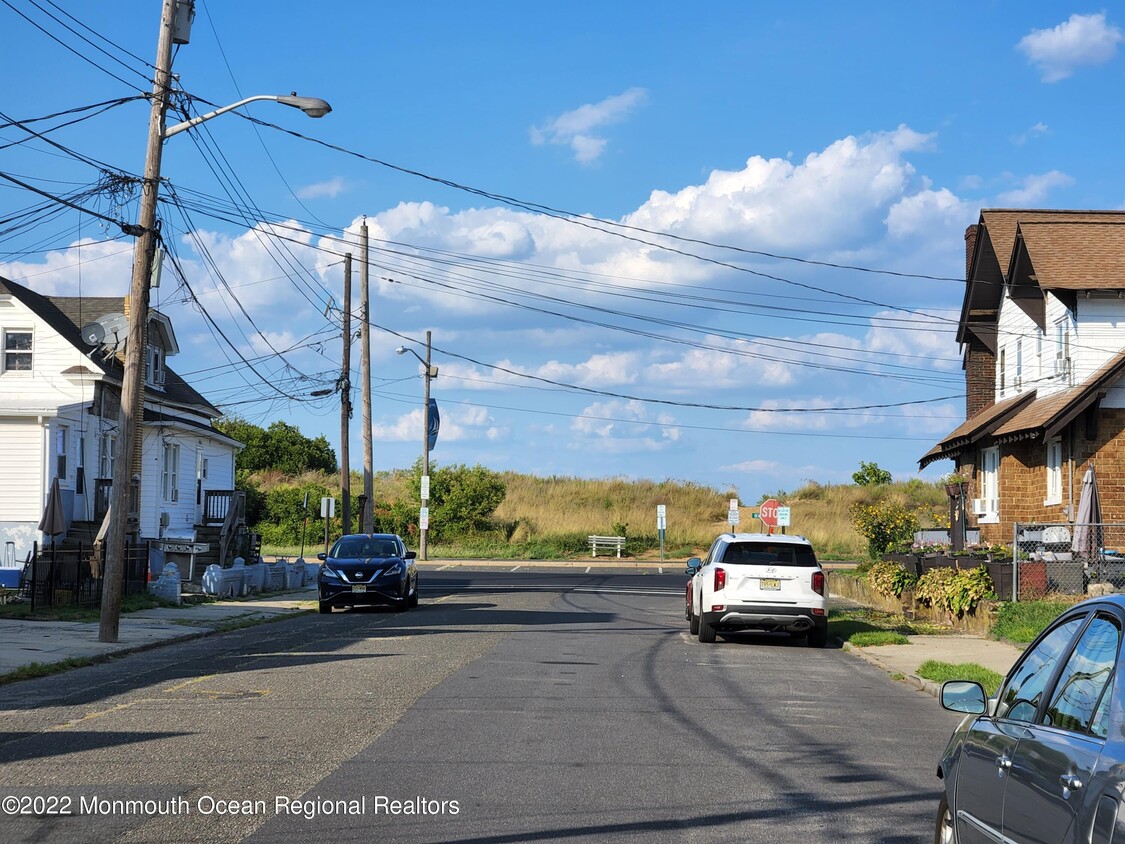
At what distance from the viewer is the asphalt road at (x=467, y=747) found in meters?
7.32

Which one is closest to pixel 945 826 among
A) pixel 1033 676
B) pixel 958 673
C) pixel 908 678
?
pixel 1033 676

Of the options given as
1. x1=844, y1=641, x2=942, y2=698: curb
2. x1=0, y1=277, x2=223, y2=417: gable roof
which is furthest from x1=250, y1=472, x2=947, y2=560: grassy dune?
x1=844, y1=641, x2=942, y2=698: curb

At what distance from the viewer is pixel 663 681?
14.6 meters

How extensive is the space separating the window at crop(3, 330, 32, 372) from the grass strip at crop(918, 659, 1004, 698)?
1089 inches

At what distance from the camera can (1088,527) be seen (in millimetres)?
21906

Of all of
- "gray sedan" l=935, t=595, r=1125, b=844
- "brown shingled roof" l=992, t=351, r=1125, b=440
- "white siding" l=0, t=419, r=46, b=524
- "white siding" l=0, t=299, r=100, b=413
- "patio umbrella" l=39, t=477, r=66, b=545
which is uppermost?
"white siding" l=0, t=299, r=100, b=413

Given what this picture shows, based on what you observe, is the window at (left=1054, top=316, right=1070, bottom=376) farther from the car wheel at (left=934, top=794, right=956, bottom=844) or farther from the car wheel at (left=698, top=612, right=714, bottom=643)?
the car wheel at (left=934, top=794, right=956, bottom=844)

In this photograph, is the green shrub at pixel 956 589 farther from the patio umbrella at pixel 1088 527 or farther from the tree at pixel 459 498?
the tree at pixel 459 498

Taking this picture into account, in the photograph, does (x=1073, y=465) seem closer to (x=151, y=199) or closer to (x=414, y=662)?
(x=414, y=662)

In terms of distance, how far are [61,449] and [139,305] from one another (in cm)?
1610

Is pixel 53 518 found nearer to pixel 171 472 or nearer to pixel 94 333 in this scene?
pixel 94 333

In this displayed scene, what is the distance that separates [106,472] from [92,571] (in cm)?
1077

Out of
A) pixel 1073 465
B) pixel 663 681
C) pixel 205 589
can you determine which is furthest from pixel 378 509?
pixel 663 681

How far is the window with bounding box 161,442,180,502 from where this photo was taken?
A: 40781 millimetres
